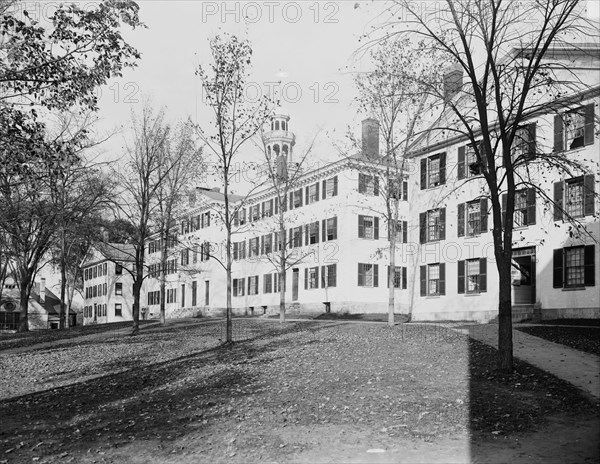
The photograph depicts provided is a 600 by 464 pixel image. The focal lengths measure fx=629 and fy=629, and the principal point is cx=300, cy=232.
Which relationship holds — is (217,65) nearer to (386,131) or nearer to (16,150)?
(386,131)

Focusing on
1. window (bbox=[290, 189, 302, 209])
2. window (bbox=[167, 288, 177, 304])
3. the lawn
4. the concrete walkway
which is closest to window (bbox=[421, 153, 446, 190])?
the concrete walkway

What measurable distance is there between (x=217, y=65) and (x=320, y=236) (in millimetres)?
25777

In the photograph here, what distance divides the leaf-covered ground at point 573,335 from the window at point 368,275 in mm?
20244

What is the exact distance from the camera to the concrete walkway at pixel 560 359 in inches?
463

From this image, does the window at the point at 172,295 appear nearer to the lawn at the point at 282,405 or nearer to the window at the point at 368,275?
the window at the point at 368,275

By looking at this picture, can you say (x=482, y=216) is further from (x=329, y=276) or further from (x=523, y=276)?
(x=329, y=276)

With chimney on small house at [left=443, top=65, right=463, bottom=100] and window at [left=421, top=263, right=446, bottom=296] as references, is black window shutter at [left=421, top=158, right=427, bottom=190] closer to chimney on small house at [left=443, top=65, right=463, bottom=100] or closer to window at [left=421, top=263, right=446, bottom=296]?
window at [left=421, top=263, right=446, bottom=296]

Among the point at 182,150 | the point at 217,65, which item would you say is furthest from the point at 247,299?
the point at 217,65

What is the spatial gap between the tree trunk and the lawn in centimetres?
40

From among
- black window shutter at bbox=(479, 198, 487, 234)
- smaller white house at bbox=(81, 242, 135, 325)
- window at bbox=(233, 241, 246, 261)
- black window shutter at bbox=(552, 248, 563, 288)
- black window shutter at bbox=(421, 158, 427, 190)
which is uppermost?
black window shutter at bbox=(421, 158, 427, 190)

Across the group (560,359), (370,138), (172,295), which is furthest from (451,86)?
(172,295)

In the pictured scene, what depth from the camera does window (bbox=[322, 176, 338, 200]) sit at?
44.3 meters

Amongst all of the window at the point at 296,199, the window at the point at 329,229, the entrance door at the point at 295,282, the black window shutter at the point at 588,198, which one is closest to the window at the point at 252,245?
the window at the point at 296,199

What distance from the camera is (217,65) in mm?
20672
